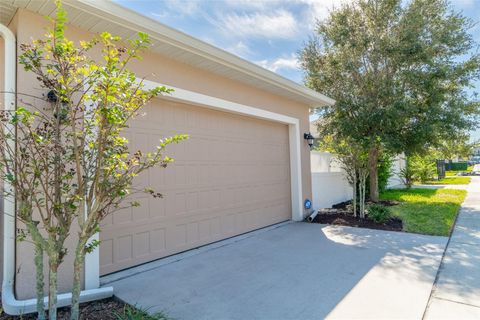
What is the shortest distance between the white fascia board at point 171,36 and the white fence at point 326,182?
3259 mm

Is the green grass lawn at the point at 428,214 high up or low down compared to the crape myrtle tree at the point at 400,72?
down

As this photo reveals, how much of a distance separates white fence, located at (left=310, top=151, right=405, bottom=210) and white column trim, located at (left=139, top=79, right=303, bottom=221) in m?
1.07

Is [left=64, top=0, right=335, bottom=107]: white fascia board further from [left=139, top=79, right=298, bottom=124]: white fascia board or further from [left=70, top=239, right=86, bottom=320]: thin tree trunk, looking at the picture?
[left=70, top=239, right=86, bottom=320]: thin tree trunk

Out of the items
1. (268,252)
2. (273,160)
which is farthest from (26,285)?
(273,160)

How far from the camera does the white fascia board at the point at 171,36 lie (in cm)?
322

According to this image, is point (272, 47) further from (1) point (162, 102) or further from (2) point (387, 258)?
(2) point (387, 258)

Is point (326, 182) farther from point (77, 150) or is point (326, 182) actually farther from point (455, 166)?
point (455, 166)

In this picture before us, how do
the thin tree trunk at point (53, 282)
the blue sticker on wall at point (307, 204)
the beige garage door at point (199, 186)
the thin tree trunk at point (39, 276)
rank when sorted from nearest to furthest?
1. the thin tree trunk at point (53, 282)
2. the thin tree trunk at point (39, 276)
3. the beige garage door at point (199, 186)
4. the blue sticker on wall at point (307, 204)

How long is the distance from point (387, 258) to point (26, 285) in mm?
4584

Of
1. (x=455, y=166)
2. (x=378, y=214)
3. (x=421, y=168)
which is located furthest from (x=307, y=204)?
(x=455, y=166)

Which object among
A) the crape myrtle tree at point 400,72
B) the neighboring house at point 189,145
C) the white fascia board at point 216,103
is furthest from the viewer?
the crape myrtle tree at point 400,72

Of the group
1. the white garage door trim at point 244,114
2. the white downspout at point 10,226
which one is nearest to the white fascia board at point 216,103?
the white garage door trim at point 244,114

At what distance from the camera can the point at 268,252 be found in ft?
15.3

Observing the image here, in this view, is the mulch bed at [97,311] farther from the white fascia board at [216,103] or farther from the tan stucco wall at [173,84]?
the white fascia board at [216,103]
